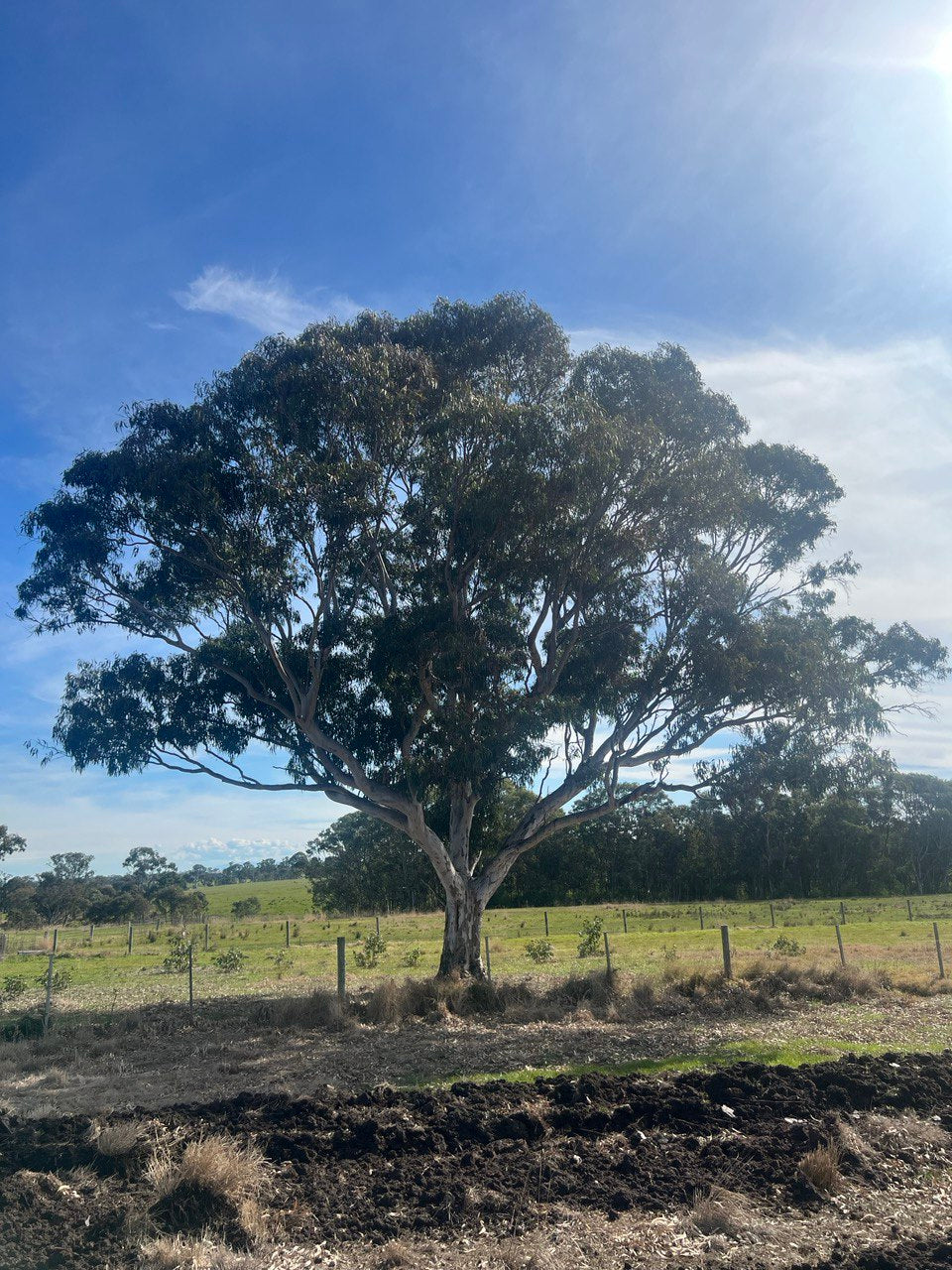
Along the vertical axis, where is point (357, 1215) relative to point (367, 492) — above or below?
below

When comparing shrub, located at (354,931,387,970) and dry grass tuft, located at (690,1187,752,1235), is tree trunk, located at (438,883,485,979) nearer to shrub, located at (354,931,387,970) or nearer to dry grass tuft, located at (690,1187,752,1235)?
shrub, located at (354,931,387,970)

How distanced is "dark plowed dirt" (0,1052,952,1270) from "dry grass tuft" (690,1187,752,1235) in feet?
0.93

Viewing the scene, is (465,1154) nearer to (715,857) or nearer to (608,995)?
(608,995)

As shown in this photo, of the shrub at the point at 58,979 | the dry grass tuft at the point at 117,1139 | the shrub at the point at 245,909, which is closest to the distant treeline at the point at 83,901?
the shrub at the point at 245,909

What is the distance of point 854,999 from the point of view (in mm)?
19078

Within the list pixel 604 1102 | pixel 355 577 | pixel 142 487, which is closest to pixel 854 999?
pixel 604 1102

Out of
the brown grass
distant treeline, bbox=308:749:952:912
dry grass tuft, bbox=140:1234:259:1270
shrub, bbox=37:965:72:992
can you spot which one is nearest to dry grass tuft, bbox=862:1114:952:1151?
dry grass tuft, bbox=140:1234:259:1270

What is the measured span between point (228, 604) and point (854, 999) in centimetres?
1680

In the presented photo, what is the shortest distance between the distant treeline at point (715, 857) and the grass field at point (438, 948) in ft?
22.7

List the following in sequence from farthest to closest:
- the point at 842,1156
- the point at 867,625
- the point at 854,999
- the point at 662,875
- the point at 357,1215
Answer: the point at 662,875 → the point at 867,625 → the point at 854,999 → the point at 842,1156 → the point at 357,1215

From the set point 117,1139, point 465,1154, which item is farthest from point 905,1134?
point 117,1139

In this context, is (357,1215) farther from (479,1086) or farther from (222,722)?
(222,722)

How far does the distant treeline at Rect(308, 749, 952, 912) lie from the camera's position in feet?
221

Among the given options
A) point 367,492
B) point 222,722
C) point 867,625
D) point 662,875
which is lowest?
point 662,875
